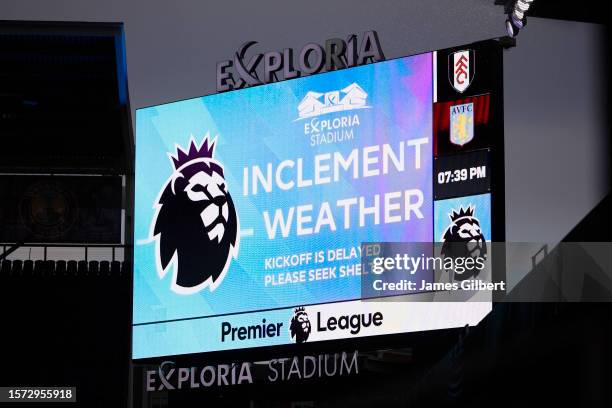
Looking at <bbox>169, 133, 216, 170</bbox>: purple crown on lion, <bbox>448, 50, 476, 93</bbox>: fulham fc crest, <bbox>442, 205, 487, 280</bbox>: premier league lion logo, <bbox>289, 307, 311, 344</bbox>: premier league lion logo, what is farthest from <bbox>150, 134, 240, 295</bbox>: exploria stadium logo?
<bbox>448, 50, 476, 93</bbox>: fulham fc crest

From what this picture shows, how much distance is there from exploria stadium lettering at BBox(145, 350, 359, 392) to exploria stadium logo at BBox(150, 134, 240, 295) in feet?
1.97

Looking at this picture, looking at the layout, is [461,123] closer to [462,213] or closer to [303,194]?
[462,213]

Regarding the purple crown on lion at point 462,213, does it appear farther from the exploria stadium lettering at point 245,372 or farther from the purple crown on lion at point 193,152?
the purple crown on lion at point 193,152

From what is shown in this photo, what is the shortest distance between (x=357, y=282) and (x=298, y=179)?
91cm

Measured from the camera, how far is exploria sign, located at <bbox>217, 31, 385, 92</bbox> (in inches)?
317

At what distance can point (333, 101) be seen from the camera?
7523 mm

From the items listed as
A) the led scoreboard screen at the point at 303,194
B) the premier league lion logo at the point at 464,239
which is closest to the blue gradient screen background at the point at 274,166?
the led scoreboard screen at the point at 303,194

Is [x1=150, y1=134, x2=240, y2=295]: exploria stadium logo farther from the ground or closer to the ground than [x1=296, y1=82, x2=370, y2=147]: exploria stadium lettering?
closer to the ground

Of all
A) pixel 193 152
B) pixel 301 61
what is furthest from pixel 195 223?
pixel 301 61

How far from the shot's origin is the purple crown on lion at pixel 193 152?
321 inches

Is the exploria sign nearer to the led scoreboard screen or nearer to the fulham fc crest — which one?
the led scoreboard screen

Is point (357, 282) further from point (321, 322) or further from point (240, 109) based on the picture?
point (240, 109)

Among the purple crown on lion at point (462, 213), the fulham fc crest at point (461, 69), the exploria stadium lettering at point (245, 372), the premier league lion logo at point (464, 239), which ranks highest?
the fulham fc crest at point (461, 69)

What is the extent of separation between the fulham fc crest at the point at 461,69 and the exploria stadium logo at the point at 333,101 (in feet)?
2.20
